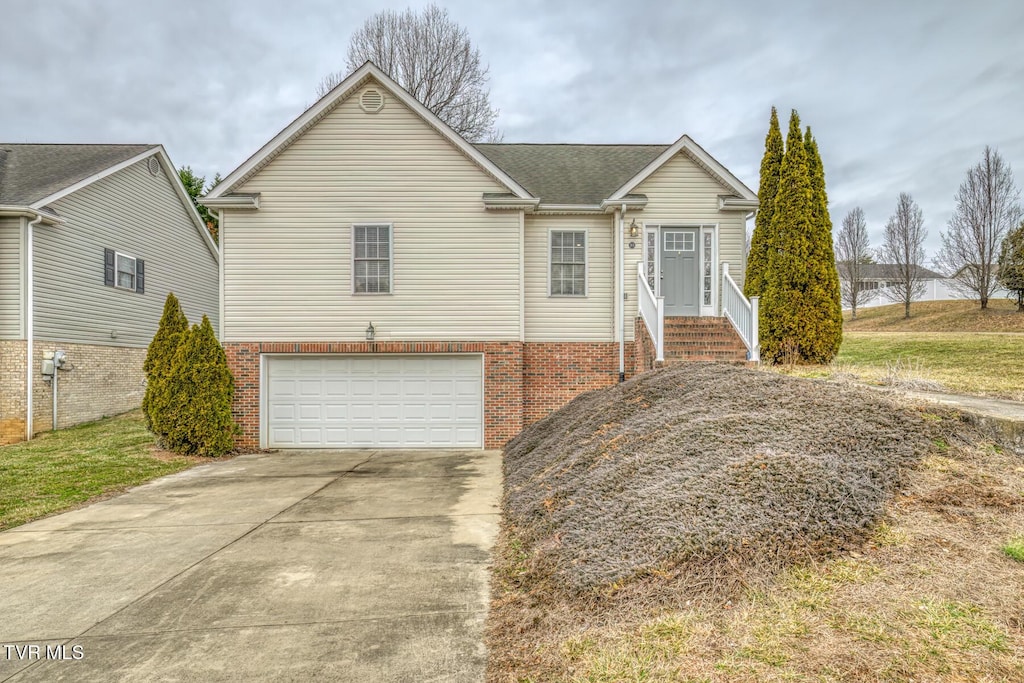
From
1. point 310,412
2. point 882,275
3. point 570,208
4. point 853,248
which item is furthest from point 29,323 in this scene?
point 882,275

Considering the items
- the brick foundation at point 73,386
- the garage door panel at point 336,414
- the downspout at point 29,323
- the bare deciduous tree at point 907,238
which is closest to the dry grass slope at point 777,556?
the garage door panel at point 336,414

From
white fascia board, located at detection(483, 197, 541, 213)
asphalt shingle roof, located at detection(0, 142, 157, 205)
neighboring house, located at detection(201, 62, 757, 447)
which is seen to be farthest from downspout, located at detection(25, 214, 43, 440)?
white fascia board, located at detection(483, 197, 541, 213)

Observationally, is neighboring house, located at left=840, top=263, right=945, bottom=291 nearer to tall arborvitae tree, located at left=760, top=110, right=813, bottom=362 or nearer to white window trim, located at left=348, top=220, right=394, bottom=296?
tall arborvitae tree, located at left=760, top=110, right=813, bottom=362

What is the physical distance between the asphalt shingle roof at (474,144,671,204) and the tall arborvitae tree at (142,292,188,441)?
24.1 feet

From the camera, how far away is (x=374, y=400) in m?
11.4

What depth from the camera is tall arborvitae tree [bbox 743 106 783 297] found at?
1105 centimetres

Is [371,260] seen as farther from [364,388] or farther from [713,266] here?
[713,266]

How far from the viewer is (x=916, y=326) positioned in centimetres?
2528

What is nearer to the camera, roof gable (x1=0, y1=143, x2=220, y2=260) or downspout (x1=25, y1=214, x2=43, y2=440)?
downspout (x1=25, y1=214, x2=43, y2=440)

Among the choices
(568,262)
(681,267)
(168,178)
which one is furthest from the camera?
(168,178)

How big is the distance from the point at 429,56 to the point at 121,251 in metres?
13.9

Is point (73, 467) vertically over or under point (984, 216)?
under

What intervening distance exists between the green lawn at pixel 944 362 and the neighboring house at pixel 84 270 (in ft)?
50.5

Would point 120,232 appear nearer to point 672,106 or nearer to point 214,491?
point 214,491
